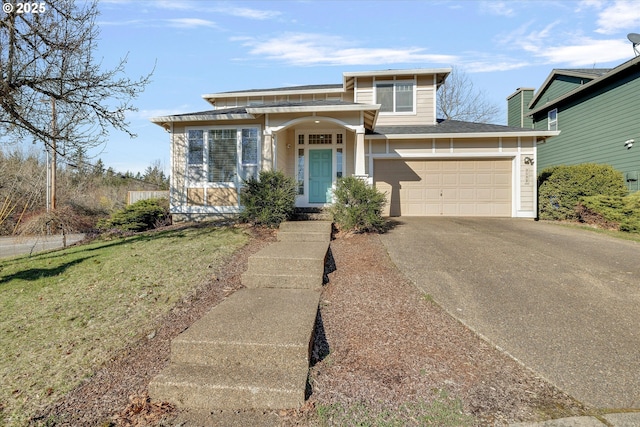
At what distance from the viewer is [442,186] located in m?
11.4

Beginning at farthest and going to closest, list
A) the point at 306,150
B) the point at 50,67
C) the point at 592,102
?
1. the point at 592,102
2. the point at 306,150
3. the point at 50,67

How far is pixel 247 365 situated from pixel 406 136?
9.75 metres

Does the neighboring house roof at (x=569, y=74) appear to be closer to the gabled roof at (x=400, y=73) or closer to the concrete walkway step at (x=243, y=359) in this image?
the gabled roof at (x=400, y=73)

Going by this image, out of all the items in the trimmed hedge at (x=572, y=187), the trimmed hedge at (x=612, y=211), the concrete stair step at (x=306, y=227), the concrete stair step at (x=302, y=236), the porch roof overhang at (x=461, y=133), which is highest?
the porch roof overhang at (x=461, y=133)

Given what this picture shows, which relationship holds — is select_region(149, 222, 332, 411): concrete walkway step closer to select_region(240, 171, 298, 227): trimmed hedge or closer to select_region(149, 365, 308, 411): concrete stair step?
select_region(149, 365, 308, 411): concrete stair step

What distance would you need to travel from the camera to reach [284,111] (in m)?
9.06

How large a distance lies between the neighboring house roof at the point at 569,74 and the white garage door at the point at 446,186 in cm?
577

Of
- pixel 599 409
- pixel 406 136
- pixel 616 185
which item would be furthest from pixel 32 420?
pixel 616 185

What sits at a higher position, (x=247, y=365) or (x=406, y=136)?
(x=406, y=136)

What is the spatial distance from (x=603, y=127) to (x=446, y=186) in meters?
6.54

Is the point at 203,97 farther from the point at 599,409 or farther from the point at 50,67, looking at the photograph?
the point at 599,409

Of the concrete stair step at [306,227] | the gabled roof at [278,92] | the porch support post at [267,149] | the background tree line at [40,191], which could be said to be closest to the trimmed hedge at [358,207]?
the concrete stair step at [306,227]

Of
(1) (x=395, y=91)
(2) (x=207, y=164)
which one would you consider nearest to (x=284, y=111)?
(2) (x=207, y=164)

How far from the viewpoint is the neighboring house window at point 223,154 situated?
1028cm
